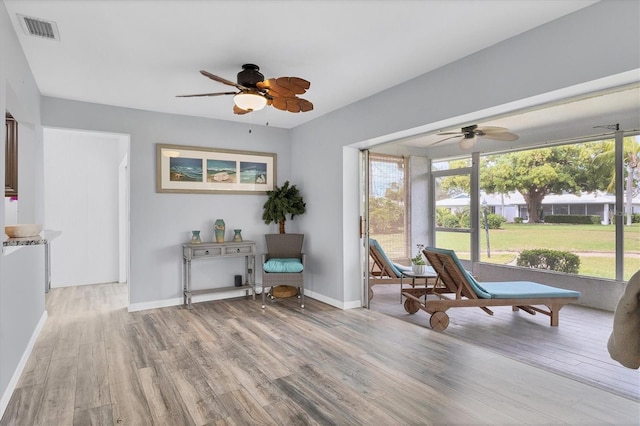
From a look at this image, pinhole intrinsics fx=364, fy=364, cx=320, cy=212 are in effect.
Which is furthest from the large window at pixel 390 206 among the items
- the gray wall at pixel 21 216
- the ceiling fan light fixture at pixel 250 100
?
the gray wall at pixel 21 216

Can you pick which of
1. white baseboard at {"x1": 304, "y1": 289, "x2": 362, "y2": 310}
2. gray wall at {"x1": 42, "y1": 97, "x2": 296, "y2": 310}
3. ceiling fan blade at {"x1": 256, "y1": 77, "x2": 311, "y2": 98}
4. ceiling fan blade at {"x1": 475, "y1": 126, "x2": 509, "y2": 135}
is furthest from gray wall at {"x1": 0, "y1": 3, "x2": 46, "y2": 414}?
ceiling fan blade at {"x1": 475, "y1": 126, "x2": 509, "y2": 135}

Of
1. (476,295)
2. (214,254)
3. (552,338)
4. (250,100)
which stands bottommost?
(552,338)

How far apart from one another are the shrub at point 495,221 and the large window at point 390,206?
4.84 ft

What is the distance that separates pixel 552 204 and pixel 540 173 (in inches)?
21.0

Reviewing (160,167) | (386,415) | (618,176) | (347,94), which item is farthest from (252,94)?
(618,176)

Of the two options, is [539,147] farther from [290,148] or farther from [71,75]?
[71,75]

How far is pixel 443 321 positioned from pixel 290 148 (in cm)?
350

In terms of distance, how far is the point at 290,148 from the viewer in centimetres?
590

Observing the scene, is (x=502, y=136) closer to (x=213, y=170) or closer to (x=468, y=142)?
(x=468, y=142)

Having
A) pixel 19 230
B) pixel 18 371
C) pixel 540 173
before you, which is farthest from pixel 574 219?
pixel 18 371

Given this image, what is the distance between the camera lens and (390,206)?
276 inches

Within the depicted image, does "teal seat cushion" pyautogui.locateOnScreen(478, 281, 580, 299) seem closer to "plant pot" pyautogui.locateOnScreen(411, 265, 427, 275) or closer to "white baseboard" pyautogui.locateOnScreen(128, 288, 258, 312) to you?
"plant pot" pyautogui.locateOnScreen(411, 265, 427, 275)

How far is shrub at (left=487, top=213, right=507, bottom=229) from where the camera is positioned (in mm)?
6320

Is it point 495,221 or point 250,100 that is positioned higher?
point 250,100
